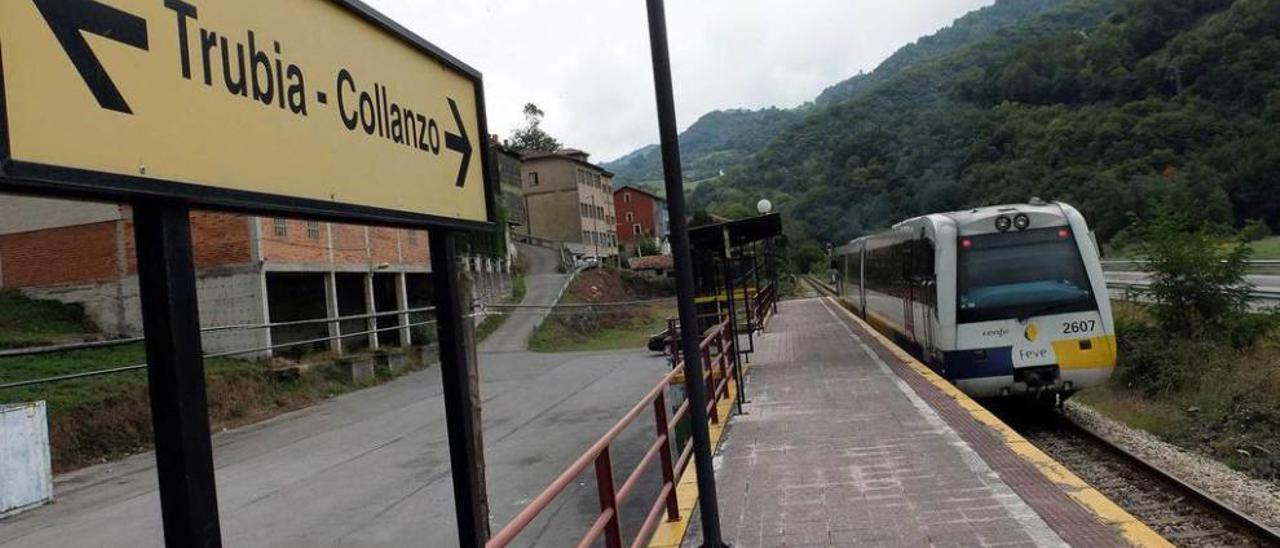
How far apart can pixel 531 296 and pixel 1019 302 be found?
33471mm

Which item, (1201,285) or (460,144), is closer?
(460,144)

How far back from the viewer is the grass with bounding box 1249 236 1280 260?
3856 cm

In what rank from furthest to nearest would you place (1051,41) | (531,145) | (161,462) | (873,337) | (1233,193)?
(531,145)
(1051,41)
(1233,193)
(873,337)
(161,462)

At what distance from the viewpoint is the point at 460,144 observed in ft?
9.46

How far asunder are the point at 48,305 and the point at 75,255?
143cm

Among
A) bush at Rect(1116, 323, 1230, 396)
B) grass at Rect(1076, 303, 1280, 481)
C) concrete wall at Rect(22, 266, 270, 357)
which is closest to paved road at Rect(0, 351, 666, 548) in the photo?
concrete wall at Rect(22, 266, 270, 357)

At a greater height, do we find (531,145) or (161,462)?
(531,145)

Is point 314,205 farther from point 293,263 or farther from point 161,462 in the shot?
point 293,263

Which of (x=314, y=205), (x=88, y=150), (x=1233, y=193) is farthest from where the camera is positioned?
(x=1233, y=193)

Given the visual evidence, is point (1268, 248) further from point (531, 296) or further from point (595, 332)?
point (531, 296)

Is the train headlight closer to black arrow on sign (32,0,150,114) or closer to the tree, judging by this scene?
black arrow on sign (32,0,150,114)

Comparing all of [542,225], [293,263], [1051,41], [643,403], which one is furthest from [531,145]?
[643,403]

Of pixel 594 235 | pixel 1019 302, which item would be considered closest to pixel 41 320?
pixel 1019 302

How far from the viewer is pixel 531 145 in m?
102
